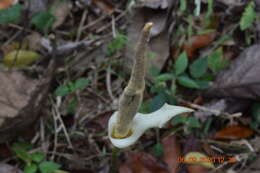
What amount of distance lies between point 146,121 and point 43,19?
86cm

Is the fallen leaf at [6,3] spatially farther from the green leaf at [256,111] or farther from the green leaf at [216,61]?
the green leaf at [256,111]

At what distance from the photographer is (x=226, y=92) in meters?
1.46

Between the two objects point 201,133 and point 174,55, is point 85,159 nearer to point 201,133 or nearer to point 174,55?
point 201,133

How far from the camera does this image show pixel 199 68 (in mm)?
1454

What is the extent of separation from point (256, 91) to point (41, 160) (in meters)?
0.89

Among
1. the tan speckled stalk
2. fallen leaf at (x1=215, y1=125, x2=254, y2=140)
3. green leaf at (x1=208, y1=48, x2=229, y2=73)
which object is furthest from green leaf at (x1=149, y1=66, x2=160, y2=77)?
the tan speckled stalk

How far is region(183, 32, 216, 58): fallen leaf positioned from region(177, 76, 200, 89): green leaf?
0.72 ft

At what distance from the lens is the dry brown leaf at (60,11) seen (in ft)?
5.85

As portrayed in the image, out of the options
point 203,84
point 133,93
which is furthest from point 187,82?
point 133,93

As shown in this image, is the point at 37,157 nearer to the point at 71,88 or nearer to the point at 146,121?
the point at 71,88

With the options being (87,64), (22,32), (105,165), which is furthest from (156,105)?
(22,32)

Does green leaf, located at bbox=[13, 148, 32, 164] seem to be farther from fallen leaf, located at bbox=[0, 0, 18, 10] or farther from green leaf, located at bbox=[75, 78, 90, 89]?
fallen leaf, located at bbox=[0, 0, 18, 10]

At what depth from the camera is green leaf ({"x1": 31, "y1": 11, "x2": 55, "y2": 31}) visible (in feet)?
5.30

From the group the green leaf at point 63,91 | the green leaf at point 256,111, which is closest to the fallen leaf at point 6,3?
the green leaf at point 63,91
